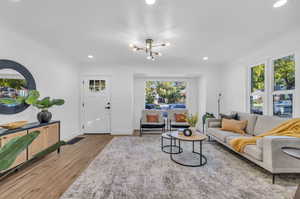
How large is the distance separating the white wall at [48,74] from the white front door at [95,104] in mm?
253

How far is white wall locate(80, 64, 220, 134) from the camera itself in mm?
4793

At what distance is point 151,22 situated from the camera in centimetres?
228

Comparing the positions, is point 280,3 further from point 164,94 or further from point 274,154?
point 164,94

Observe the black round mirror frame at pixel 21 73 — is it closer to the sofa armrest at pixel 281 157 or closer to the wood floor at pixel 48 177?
the wood floor at pixel 48 177

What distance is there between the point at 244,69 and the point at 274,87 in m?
1.01

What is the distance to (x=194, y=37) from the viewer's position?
Result: 284 cm

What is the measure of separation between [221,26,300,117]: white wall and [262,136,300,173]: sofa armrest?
1.00m

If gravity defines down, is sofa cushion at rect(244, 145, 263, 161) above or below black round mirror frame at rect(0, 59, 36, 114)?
below

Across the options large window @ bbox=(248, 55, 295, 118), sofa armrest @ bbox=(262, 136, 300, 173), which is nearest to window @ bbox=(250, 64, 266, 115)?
large window @ bbox=(248, 55, 295, 118)

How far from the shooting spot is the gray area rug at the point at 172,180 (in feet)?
5.80

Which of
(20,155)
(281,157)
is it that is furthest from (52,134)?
(281,157)

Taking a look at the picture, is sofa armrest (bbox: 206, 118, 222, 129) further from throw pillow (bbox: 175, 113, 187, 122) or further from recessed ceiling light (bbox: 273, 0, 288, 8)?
recessed ceiling light (bbox: 273, 0, 288, 8)

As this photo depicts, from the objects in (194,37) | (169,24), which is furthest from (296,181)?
(169,24)

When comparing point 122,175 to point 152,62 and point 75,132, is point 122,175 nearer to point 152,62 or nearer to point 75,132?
point 75,132
